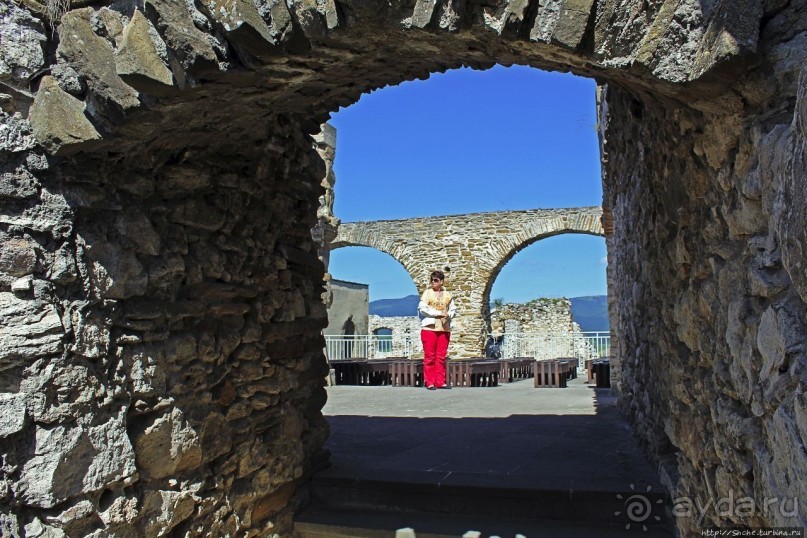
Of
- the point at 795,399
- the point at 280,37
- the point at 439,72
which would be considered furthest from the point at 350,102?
the point at 795,399

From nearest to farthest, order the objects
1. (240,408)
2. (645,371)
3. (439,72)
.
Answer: (439,72), (240,408), (645,371)

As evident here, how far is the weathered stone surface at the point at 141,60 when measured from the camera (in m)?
2.26

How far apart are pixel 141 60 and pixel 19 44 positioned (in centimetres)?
58

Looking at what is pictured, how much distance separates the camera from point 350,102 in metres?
3.47

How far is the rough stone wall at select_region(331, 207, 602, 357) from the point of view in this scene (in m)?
17.2

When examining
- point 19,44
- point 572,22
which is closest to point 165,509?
point 19,44

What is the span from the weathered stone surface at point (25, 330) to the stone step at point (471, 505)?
1763 mm

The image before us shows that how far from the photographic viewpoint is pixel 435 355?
8.50m

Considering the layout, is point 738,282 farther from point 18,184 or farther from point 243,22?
point 18,184

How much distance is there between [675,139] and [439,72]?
1063 mm

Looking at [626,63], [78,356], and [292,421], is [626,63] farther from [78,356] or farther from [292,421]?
[292,421]

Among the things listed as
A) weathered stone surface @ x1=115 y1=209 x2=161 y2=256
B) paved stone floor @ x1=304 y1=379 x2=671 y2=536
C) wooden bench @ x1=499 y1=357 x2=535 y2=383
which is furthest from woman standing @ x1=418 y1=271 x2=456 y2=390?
weathered stone surface @ x1=115 y1=209 x2=161 y2=256

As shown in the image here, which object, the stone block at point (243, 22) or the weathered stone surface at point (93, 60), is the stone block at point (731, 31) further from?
the weathered stone surface at point (93, 60)

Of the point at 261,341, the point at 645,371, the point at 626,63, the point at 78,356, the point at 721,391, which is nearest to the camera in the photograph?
the point at 626,63
